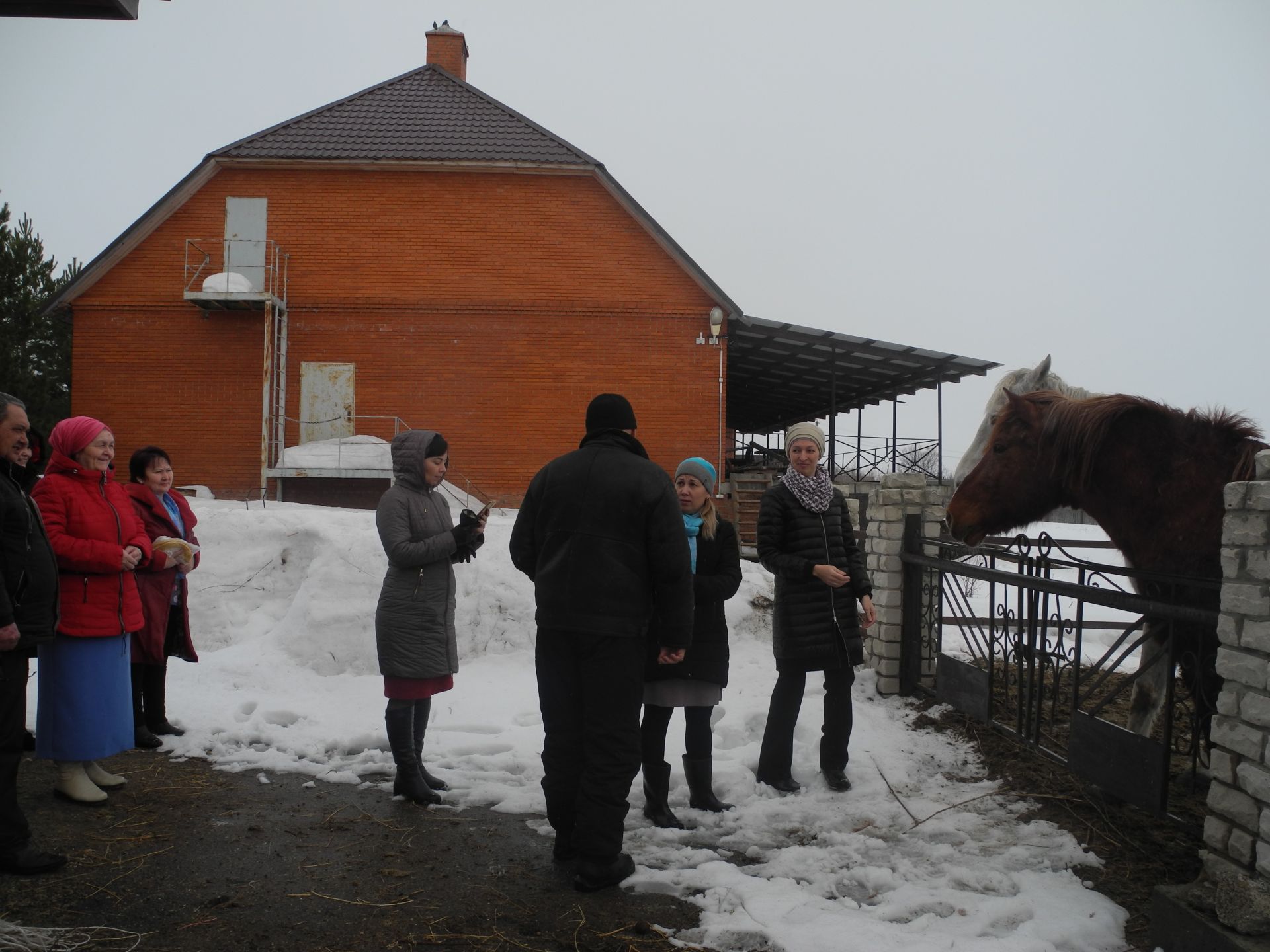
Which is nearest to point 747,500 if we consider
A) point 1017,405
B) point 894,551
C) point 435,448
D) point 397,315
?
point 397,315

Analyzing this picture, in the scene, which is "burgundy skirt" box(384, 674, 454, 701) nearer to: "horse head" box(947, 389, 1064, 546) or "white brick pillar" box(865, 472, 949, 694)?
"horse head" box(947, 389, 1064, 546)

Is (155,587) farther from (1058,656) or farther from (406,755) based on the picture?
(1058,656)

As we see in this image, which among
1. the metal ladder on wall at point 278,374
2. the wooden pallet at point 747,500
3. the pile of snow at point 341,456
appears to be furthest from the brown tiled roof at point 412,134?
the wooden pallet at point 747,500

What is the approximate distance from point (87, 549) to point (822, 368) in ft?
50.7

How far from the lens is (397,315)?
1599cm

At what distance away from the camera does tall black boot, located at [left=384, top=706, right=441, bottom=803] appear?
413 cm

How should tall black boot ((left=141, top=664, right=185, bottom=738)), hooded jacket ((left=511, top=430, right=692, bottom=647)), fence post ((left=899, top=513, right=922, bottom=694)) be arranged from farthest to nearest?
1. fence post ((left=899, top=513, right=922, bottom=694))
2. tall black boot ((left=141, top=664, right=185, bottom=738))
3. hooded jacket ((left=511, top=430, right=692, bottom=647))

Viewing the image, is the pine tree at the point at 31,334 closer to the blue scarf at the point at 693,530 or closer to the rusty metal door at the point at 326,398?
the rusty metal door at the point at 326,398

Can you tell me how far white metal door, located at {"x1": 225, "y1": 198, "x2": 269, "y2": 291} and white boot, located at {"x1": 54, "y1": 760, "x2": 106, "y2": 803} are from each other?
13272 millimetres

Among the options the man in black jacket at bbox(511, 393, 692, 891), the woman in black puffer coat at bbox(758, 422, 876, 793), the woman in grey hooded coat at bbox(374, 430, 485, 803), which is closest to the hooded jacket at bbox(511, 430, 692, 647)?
the man in black jacket at bbox(511, 393, 692, 891)

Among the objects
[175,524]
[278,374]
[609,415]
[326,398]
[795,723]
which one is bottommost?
[795,723]

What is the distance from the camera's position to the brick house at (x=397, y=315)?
51.9 feet

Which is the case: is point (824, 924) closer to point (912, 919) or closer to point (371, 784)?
point (912, 919)

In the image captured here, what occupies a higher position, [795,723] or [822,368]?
[822,368]
